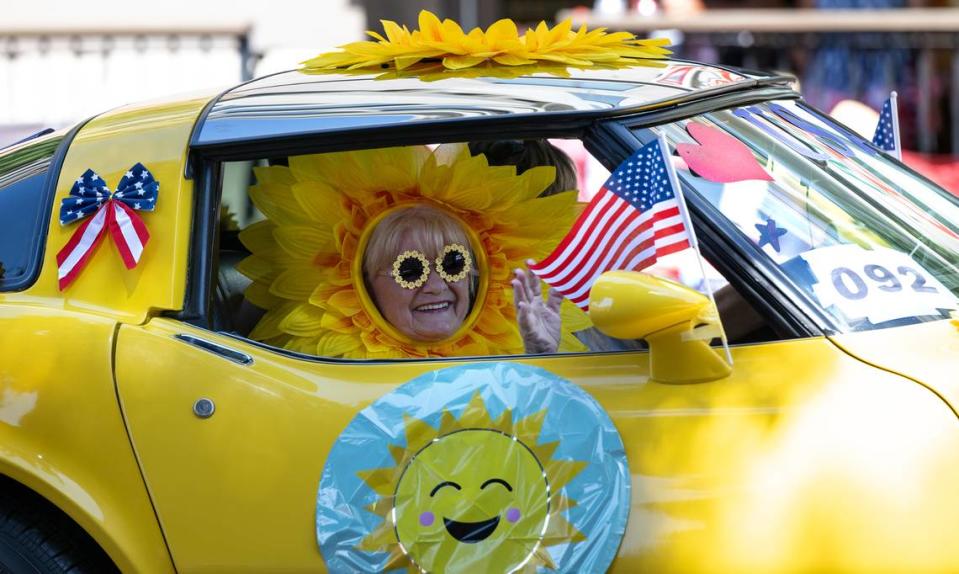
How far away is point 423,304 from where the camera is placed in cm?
320

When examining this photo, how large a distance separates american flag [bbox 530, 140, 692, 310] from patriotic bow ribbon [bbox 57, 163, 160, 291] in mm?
828

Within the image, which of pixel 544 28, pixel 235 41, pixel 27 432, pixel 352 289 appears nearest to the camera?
pixel 27 432

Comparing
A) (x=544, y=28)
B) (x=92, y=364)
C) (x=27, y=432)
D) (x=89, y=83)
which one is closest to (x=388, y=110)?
(x=544, y=28)

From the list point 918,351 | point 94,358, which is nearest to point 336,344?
point 94,358

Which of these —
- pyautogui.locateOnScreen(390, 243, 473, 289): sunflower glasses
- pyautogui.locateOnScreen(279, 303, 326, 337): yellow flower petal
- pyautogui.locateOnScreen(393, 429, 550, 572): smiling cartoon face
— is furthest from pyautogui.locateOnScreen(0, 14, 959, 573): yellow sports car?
pyautogui.locateOnScreen(279, 303, 326, 337): yellow flower petal

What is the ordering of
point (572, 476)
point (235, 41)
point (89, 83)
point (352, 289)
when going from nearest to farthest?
point (572, 476), point (352, 289), point (89, 83), point (235, 41)

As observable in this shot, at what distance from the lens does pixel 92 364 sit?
2574 millimetres

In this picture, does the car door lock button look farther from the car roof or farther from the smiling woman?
the smiling woman

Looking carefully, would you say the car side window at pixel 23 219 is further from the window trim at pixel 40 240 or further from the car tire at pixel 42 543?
the car tire at pixel 42 543

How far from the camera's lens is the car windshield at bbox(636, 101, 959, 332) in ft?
8.20

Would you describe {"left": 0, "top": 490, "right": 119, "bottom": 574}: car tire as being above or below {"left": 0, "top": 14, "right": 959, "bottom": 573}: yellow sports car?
below

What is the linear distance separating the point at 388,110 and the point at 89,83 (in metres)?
5.80

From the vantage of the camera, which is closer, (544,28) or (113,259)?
(113,259)

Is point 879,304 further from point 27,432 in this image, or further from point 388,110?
point 27,432
